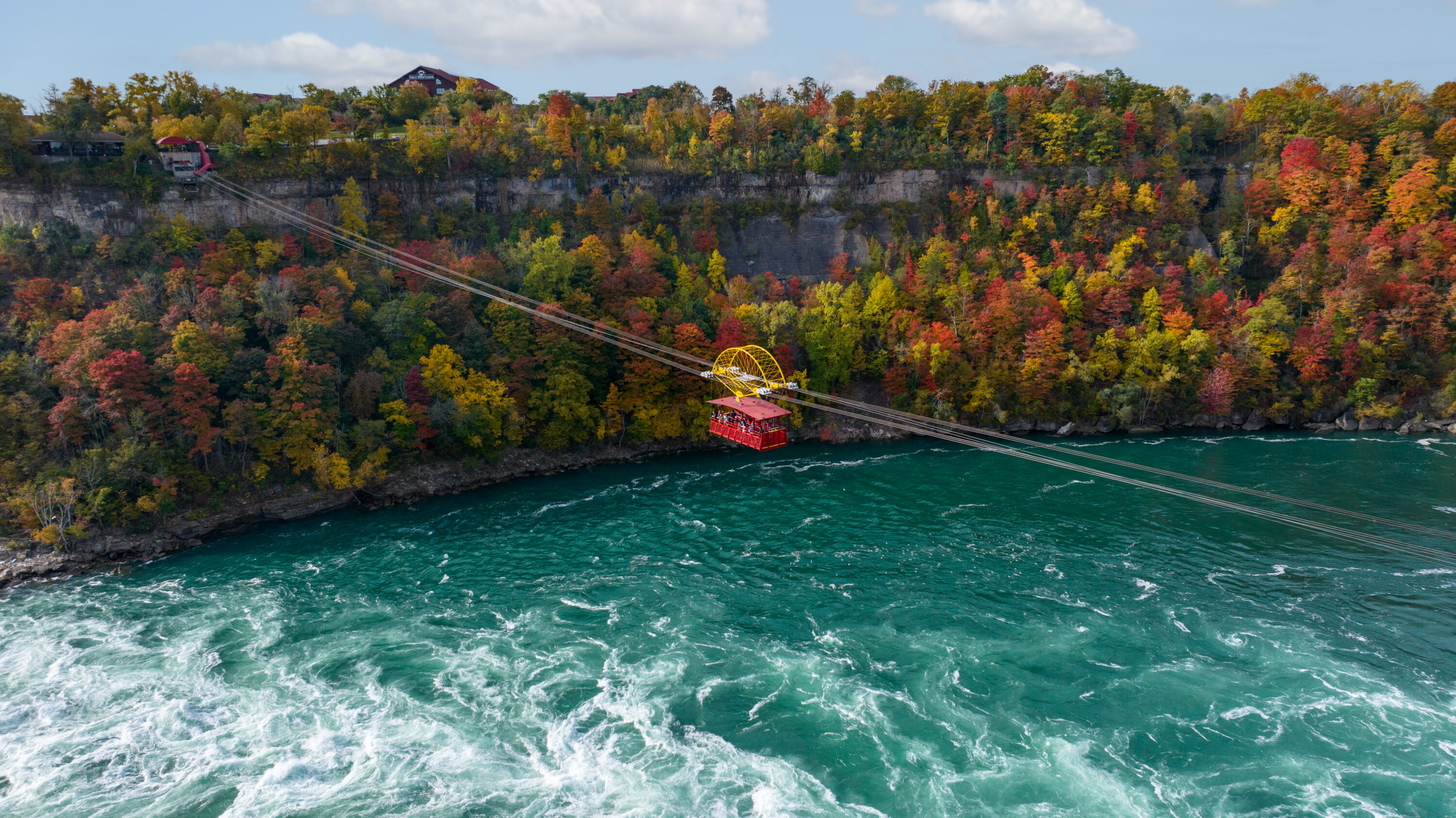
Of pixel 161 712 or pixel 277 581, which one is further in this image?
pixel 277 581

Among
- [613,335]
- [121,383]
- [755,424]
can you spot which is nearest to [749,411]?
[755,424]

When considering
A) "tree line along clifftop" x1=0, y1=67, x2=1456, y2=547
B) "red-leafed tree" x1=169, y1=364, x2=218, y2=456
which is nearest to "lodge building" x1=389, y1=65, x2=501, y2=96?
"tree line along clifftop" x1=0, y1=67, x2=1456, y2=547

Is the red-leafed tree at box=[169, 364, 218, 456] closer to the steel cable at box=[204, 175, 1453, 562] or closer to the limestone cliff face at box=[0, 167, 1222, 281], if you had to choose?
the steel cable at box=[204, 175, 1453, 562]

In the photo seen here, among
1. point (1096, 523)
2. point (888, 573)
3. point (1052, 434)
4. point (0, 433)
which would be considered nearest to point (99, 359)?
point (0, 433)

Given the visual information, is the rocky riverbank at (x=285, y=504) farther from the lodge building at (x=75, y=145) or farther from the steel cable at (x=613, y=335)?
the lodge building at (x=75, y=145)

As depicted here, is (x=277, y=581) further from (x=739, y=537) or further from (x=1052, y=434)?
(x=1052, y=434)
